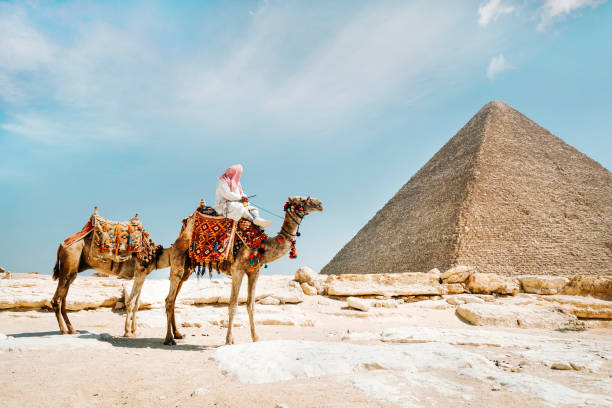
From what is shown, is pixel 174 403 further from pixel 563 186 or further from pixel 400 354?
pixel 563 186

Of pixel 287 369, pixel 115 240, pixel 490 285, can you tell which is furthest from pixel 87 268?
pixel 490 285

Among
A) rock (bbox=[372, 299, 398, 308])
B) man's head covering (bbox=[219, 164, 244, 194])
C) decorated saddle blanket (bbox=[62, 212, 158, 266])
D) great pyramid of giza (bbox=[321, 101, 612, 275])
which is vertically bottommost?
rock (bbox=[372, 299, 398, 308])

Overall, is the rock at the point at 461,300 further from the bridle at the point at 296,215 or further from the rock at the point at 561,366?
the bridle at the point at 296,215

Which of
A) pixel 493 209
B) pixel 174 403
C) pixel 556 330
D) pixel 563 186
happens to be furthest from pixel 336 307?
pixel 563 186

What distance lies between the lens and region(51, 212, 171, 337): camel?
4.64 metres

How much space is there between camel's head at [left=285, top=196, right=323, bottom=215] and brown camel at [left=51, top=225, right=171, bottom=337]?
78.8 inches

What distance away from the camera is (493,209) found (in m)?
44.7

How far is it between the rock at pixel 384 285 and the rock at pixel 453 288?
0.16 metres

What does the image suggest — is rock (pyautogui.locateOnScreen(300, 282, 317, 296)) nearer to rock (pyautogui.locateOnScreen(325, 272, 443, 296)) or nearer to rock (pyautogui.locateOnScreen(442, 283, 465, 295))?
rock (pyautogui.locateOnScreen(325, 272, 443, 296))

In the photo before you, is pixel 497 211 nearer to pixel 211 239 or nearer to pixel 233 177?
pixel 233 177

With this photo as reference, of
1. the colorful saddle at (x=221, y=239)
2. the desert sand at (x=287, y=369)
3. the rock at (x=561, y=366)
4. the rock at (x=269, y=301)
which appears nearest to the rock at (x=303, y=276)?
the rock at (x=269, y=301)

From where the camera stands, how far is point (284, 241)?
4.46 metres

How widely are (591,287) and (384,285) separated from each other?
561cm

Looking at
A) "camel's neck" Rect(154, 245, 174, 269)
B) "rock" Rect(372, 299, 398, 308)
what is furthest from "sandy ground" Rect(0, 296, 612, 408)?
"rock" Rect(372, 299, 398, 308)
